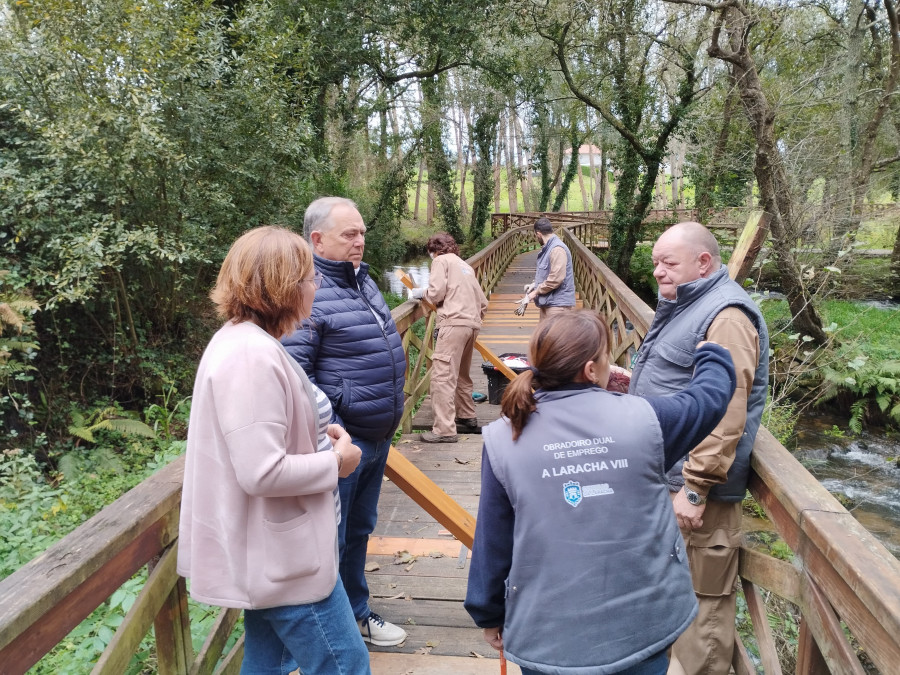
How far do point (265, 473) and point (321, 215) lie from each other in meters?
1.22

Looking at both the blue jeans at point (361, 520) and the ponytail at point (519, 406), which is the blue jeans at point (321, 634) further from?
the blue jeans at point (361, 520)

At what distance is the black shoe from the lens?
18.3ft

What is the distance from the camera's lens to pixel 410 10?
1185 centimetres

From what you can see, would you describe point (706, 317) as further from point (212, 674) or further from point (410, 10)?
point (410, 10)

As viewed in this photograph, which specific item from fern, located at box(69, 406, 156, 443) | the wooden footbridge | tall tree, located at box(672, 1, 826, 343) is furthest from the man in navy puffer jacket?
tall tree, located at box(672, 1, 826, 343)

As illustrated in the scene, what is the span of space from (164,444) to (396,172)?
12941 millimetres

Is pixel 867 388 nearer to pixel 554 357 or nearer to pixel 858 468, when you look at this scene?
pixel 858 468

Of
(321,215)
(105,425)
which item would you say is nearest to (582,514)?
(321,215)

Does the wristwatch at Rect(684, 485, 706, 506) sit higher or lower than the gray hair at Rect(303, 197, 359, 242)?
lower

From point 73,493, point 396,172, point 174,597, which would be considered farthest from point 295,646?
point 396,172

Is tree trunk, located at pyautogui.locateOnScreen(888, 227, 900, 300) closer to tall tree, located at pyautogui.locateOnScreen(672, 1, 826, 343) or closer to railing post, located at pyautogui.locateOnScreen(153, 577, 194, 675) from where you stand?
tall tree, located at pyautogui.locateOnScreen(672, 1, 826, 343)

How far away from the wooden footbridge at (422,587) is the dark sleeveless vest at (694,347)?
71 mm

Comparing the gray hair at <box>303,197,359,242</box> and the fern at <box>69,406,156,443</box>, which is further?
the fern at <box>69,406,156,443</box>

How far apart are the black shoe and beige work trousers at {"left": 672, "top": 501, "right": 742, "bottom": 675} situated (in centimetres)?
338
